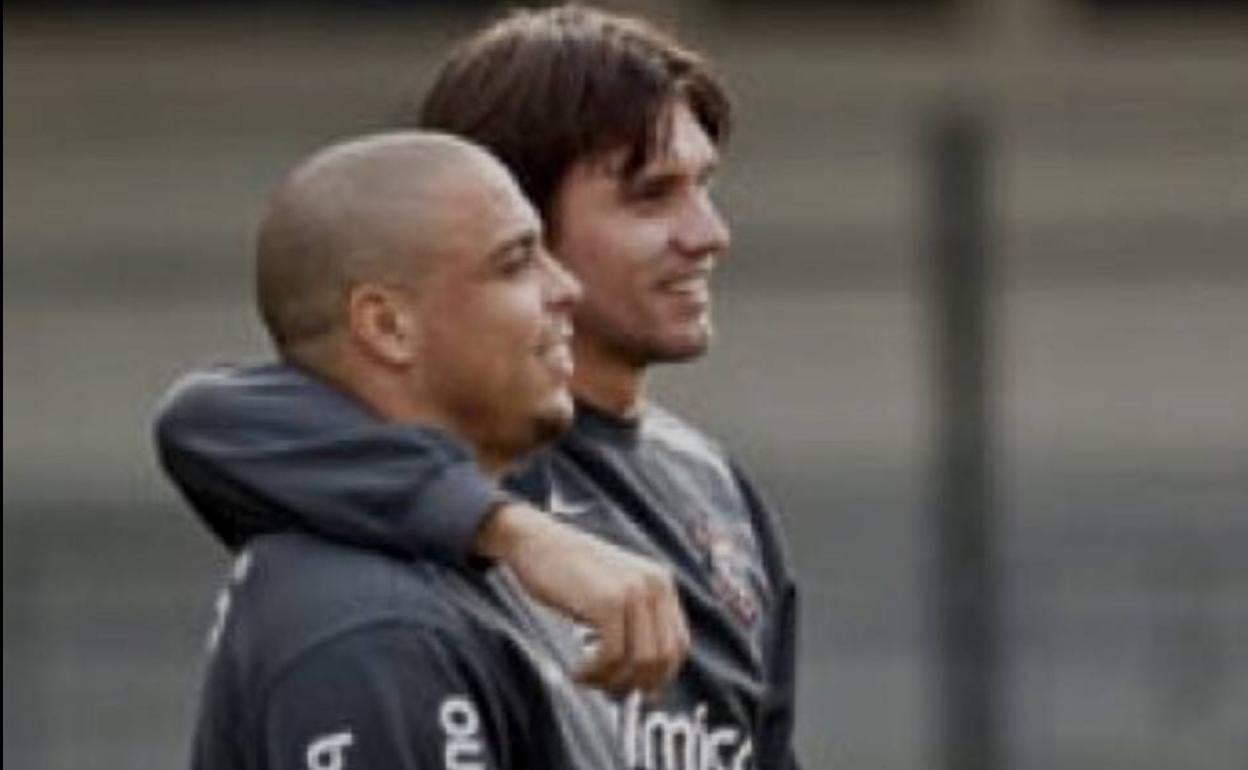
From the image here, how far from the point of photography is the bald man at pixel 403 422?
2.71m

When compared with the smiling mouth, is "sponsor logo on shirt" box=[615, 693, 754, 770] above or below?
below

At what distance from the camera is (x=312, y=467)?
282 centimetres

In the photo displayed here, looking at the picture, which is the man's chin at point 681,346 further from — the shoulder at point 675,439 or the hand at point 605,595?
the hand at point 605,595

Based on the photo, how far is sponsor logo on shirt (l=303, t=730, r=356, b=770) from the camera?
2693mm

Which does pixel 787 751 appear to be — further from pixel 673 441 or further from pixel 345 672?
pixel 345 672

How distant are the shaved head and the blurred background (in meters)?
5.91

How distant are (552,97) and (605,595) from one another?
0.56 metres

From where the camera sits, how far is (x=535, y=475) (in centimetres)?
316

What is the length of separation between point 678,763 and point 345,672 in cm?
43

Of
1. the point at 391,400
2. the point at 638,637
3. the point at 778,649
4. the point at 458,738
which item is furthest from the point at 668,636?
the point at 778,649

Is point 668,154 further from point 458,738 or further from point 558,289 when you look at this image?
point 458,738

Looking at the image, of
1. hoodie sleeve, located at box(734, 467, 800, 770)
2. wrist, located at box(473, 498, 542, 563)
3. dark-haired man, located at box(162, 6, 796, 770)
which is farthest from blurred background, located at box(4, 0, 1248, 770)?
wrist, located at box(473, 498, 542, 563)

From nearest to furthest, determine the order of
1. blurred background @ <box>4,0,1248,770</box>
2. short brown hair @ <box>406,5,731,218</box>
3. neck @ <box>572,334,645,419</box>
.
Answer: short brown hair @ <box>406,5,731,218</box> < neck @ <box>572,334,645,419</box> < blurred background @ <box>4,0,1248,770</box>

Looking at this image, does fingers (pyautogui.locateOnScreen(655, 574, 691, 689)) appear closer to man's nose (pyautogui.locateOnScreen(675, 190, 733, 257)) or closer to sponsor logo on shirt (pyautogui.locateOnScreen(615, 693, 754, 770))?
sponsor logo on shirt (pyautogui.locateOnScreen(615, 693, 754, 770))
